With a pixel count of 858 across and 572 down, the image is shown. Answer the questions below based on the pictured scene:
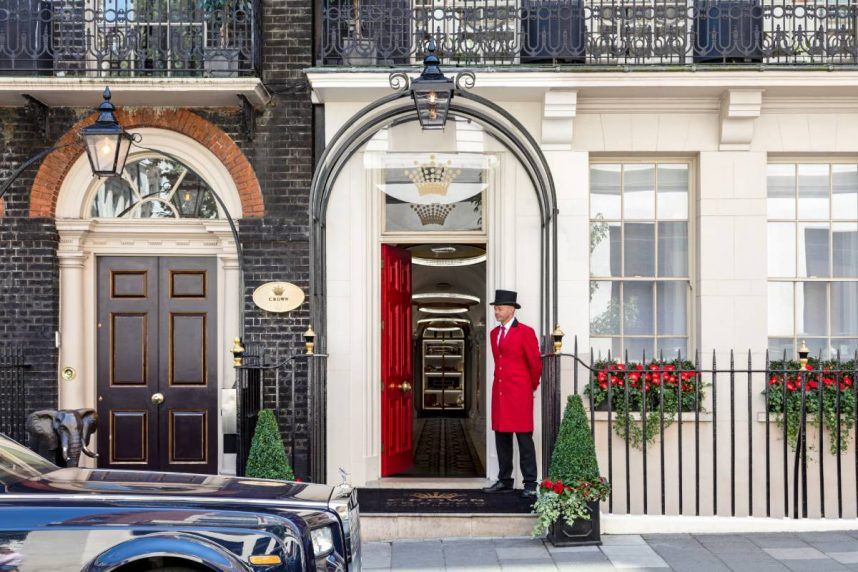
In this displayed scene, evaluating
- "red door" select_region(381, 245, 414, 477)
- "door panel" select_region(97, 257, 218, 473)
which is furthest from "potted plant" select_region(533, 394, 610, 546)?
"door panel" select_region(97, 257, 218, 473)

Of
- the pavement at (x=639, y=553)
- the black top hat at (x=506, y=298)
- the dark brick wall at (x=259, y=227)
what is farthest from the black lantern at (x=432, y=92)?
the pavement at (x=639, y=553)

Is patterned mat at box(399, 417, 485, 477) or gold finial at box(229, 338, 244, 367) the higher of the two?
gold finial at box(229, 338, 244, 367)

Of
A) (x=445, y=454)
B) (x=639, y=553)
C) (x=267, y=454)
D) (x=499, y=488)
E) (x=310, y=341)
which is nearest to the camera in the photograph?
(x=639, y=553)

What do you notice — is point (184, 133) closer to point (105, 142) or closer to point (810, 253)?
point (105, 142)

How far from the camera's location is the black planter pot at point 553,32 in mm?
10773

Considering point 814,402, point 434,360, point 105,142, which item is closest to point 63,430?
point 105,142

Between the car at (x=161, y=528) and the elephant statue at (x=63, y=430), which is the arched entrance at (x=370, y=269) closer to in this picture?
the elephant statue at (x=63, y=430)

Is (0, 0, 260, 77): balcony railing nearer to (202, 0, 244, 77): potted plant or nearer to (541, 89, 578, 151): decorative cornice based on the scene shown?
(202, 0, 244, 77): potted plant

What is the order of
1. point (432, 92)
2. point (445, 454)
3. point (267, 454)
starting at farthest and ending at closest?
point (445, 454) < point (432, 92) < point (267, 454)

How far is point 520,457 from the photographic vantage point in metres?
10.4

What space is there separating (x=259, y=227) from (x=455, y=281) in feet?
25.5

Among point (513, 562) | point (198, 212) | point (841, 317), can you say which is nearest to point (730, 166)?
point (841, 317)

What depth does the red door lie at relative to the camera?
11.5 meters

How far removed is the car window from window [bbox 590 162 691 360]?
626 cm
